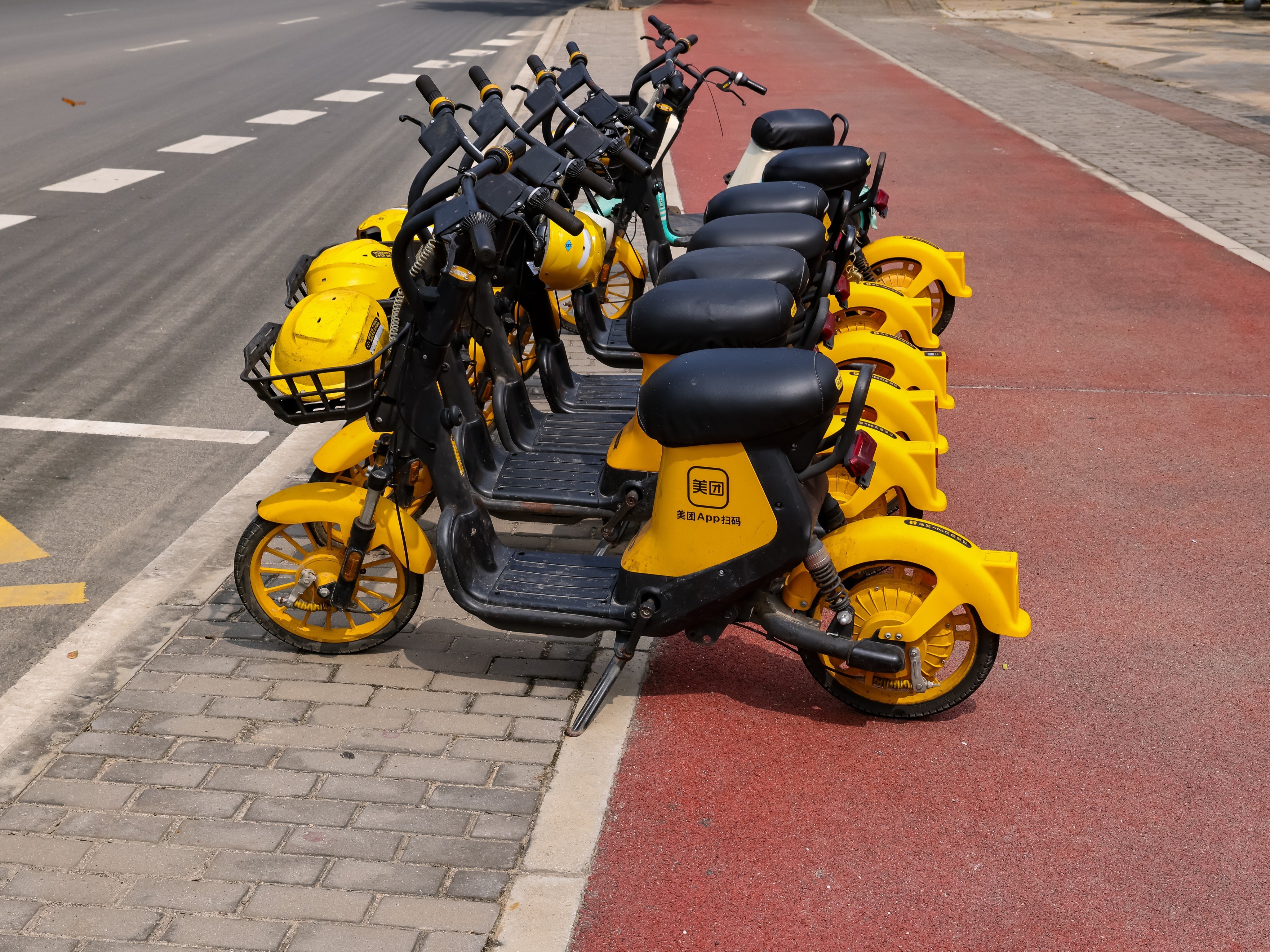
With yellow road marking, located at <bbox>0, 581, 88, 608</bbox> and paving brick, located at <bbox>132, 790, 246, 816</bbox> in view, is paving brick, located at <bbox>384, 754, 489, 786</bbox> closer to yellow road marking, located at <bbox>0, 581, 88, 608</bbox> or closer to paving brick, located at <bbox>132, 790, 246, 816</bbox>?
paving brick, located at <bbox>132, 790, 246, 816</bbox>

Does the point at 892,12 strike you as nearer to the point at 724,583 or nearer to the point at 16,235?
the point at 16,235

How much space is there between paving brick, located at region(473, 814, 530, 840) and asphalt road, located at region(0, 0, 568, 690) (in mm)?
1912

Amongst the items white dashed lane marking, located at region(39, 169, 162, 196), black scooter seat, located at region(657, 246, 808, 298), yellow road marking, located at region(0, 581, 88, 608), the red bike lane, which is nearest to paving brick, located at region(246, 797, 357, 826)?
the red bike lane

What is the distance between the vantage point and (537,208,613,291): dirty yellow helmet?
5.70 meters

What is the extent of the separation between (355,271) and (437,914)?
2.92m

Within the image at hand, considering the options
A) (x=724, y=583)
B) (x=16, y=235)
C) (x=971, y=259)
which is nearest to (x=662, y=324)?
(x=724, y=583)

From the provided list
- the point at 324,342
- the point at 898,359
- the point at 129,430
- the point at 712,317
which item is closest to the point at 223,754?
the point at 324,342

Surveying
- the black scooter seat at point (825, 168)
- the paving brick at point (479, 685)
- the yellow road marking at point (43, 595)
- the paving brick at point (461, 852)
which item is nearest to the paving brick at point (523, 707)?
the paving brick at point (479, 685)

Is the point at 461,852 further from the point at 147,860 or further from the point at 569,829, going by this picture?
the point at 147,860

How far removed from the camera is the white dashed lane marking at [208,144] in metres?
13.9

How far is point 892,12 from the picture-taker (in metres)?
32.7

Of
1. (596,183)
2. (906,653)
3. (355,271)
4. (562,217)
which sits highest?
(562,217)

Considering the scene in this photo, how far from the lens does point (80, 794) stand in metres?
3.67

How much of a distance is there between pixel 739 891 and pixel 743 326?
189 cm
